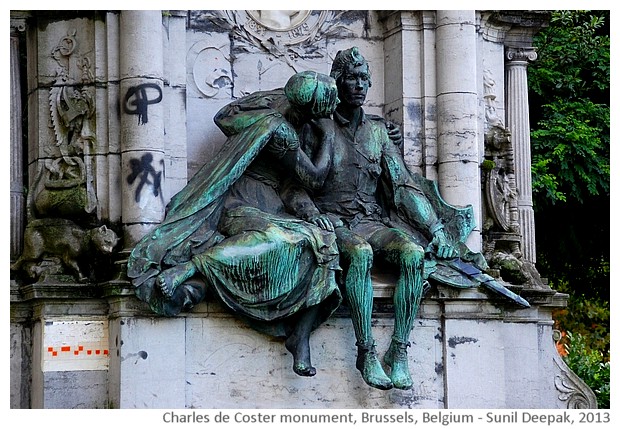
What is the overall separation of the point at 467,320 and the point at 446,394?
64 cm

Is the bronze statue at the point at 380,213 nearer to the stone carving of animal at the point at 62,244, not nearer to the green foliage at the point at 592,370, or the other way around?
the stone carving of animal at the point at 62,244

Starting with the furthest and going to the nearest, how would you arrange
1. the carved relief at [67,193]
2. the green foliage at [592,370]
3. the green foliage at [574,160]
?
the green foliage at [574,160] → the green foliage at [592,370] → the carved relief at [67,193]

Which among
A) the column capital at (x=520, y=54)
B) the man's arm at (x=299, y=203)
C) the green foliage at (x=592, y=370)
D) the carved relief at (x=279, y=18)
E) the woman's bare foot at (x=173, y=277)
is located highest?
the carved relief at (x=279, y=18)

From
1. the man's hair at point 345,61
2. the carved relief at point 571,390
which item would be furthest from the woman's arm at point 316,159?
the carved relief at point 571,390

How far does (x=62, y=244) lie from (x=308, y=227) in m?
Result: 2.04

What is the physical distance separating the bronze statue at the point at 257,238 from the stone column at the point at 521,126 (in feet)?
8.97

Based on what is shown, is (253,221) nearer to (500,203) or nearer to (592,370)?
(500,203)

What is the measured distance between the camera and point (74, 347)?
1326cm

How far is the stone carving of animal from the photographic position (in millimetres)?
13367

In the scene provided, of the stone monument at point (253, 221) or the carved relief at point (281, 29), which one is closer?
the stone monument at point (253, 221)

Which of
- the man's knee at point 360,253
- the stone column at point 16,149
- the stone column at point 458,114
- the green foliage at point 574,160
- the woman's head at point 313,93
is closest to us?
the man's knee at point 360,253

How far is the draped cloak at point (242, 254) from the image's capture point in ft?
42.0

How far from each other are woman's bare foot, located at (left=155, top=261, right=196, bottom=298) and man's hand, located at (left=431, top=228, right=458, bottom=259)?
6.92 feet

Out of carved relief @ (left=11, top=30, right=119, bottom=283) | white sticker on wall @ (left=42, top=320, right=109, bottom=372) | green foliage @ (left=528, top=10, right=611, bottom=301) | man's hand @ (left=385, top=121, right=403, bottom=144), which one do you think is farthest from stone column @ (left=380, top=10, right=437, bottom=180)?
green foliage @ (left=528, top=10, right=611, bottom=301)
